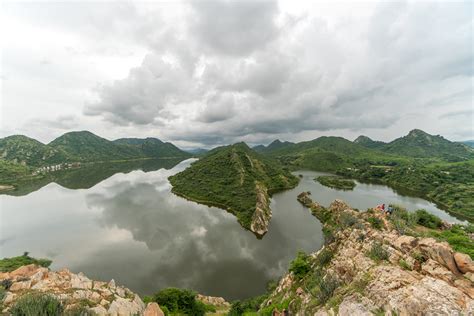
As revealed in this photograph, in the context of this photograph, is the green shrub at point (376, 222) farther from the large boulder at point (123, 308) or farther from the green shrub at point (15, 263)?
the green shrub at point (15, 263)

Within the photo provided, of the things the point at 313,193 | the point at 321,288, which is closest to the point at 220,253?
the point at 321,288

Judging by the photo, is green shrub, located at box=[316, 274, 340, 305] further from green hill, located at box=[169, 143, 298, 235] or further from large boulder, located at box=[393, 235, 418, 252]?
green hill, located at box=[169, 143, 298, 235]

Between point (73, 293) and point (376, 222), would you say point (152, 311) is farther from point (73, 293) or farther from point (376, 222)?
point (376, 222)

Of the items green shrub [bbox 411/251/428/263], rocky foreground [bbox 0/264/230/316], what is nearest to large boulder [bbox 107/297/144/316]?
rocky foreground [bbox 0/264/230/316]

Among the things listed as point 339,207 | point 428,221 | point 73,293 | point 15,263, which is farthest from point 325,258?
point 15,263

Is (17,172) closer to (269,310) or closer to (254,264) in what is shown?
(254,264)

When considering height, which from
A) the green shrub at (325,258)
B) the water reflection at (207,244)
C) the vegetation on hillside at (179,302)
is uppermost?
the green shrub at (325,258)

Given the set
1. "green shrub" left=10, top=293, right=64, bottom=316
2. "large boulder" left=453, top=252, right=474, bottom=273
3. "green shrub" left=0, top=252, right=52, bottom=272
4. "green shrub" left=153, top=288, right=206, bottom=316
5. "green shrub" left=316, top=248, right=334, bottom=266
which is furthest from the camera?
"green shrub" left=0, top=252, right=52, bottom=272

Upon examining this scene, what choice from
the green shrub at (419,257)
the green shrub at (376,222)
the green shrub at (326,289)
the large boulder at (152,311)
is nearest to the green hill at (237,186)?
the green shrub at (376,222)
